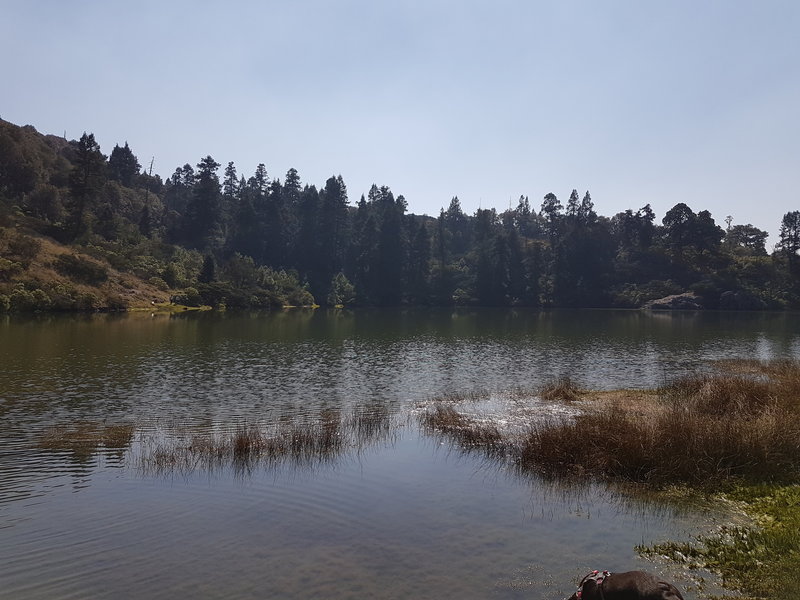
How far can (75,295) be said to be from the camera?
84.8 metres

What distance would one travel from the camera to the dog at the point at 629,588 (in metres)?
7.34

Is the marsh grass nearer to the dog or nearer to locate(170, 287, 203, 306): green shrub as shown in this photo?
the dog

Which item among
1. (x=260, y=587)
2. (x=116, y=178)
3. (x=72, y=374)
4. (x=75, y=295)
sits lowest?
(x=260, y=587)

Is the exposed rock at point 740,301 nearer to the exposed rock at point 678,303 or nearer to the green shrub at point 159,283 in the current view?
the exposed rock at point 678,303

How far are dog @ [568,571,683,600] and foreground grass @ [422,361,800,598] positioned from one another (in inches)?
153

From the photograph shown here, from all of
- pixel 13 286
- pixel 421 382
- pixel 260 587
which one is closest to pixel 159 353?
pixel 421 382

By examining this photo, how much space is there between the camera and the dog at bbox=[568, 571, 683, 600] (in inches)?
289

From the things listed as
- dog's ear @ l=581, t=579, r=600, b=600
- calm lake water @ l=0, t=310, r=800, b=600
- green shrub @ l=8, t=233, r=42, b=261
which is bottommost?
calm lake water @ l=0, t=310, r=800, b=600

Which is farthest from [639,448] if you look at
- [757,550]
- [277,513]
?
[277,513]

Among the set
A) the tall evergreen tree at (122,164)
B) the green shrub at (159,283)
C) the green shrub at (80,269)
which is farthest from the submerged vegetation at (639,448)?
the tall evergreen tree at (122,164)

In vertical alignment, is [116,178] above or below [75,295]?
above

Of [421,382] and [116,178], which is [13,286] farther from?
[116,178]

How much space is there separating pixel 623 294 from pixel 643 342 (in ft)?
342

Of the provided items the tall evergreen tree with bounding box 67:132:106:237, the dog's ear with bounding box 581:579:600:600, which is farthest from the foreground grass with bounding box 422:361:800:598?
the tall evergreen tree with bounding box 67:132:106:237
